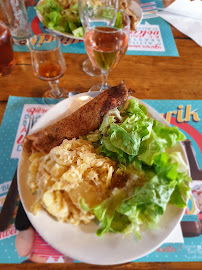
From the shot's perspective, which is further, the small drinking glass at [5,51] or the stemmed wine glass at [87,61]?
the stemmed wine glass at [87,61]

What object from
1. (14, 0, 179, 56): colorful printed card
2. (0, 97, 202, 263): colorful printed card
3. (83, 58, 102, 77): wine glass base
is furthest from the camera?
(14, 0, 179, 56): colorful printed card

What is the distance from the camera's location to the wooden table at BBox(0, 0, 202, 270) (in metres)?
1.29

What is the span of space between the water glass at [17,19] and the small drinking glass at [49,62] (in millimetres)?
356

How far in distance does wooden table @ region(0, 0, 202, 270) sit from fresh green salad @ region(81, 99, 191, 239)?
412 millimetres

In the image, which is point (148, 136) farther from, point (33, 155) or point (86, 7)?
point (86, 7)

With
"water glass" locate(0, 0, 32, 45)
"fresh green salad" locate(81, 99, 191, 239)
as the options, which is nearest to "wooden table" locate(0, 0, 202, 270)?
"water glass" locate(0, 0, 32, 45)

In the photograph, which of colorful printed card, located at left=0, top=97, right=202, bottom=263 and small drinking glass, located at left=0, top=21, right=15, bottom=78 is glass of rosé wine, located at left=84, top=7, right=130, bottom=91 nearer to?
colorful printed card, located at left=0, top=97, right=202, bottom=263

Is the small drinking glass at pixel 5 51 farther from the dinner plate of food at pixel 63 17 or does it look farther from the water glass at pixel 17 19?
the dinner plate of food at pixel 63 17

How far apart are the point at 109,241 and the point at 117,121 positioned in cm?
50

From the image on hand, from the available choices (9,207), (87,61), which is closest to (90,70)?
(87,61)

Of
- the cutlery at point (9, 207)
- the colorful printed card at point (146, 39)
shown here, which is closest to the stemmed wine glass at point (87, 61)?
the colorful printed card at point (146, 39)

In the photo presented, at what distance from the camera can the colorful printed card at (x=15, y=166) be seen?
788 mm

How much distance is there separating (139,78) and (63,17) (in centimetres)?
73

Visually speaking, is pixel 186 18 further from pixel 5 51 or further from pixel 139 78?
pixel 5 51
